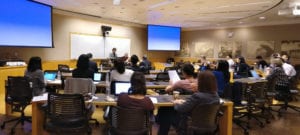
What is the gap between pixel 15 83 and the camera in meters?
4.35

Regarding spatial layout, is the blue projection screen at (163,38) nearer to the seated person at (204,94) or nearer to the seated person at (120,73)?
the seated person at (120,73)

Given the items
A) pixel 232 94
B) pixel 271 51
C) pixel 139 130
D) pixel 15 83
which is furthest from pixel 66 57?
pixel 271 51

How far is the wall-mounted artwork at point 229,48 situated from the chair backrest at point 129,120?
11886 millimetres

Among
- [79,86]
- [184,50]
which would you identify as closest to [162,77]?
[79,86]

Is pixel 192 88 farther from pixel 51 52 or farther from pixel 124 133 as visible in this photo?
pixel 51 52

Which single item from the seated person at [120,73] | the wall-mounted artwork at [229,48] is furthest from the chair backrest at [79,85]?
the wall-mounted artwork at [229,48]

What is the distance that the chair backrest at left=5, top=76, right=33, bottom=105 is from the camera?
14.2ft

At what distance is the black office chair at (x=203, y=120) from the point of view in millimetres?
2893

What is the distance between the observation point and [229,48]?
45.8ft

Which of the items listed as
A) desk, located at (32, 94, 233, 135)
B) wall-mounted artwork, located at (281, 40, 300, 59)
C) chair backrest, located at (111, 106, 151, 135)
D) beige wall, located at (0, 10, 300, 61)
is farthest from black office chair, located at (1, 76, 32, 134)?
wall-mounted artwork, located at (281, 40, 300, 59)

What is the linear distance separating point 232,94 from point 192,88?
1.38 metres

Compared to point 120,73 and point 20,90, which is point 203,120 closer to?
point 120,73

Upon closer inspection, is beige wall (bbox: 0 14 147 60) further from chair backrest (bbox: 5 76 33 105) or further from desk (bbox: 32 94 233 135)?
desk (bbox: 32 94 233 135)

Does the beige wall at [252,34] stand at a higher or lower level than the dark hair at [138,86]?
higher
